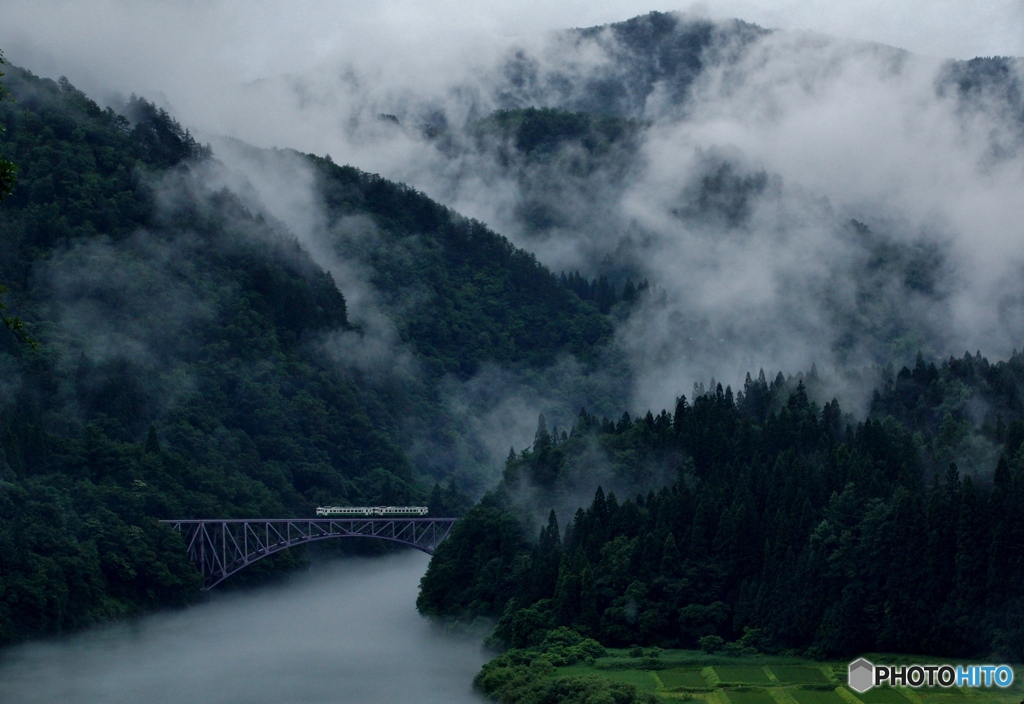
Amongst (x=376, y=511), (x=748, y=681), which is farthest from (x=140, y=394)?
(x=748, y=681)

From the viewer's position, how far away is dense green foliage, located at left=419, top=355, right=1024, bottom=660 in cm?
9625

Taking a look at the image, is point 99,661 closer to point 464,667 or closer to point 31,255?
point 464,667

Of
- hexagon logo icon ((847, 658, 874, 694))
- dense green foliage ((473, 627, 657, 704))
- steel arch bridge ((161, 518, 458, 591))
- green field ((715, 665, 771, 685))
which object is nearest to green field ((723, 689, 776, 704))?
green field ((715, 665, 771, 685))

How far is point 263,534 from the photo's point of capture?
5655 inches

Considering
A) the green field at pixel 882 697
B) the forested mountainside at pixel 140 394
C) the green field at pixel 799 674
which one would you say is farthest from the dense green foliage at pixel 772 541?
the forested mountainside at pixel 140 394

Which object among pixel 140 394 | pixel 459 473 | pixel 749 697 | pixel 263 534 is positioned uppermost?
pixel 140 394

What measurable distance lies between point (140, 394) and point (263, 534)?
25.4 m

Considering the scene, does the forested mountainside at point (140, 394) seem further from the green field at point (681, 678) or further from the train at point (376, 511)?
the green field at point (681, 678)

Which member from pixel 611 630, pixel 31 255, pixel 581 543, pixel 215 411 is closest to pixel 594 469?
pixel 581 543

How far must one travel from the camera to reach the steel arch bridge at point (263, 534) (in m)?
134

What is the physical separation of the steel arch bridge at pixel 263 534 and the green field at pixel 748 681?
40768mm

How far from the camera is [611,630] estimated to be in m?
103

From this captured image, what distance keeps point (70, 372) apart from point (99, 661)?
2159 inches

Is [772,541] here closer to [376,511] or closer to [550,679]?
[550,679]
